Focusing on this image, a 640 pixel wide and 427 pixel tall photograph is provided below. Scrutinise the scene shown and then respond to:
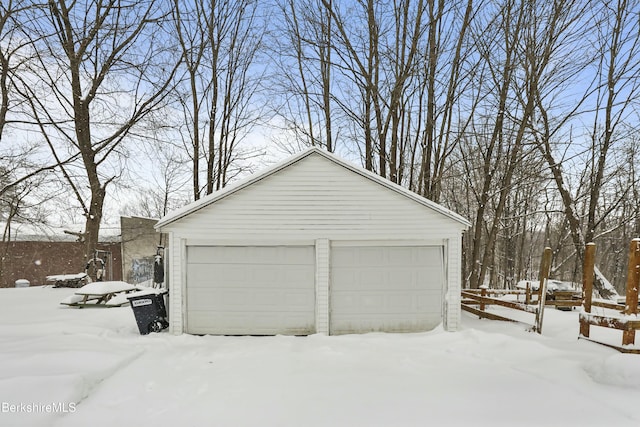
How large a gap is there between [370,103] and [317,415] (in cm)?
1431

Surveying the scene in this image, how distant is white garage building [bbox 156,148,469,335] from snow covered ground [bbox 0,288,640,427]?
484 mm

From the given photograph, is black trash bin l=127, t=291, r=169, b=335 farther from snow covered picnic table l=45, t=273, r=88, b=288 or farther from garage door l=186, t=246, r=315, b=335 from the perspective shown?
snow covered picnic table l=45, t=273, r=88, b=288

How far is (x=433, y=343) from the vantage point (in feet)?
24.2

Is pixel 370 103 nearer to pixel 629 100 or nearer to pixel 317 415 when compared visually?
pixel 629 100

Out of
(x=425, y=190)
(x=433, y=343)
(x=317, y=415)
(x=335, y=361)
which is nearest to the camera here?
(x=317, y=415)

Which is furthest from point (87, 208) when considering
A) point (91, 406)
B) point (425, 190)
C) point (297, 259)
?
point (425, 190)

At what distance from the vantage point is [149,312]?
8156 millimetres

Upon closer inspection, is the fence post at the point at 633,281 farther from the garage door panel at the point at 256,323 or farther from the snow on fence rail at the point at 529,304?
the garage door panel at the point at 256,323

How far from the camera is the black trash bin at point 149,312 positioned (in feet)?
26.2

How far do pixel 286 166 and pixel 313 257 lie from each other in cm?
217

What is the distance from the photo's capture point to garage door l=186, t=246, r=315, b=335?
26.8 feet

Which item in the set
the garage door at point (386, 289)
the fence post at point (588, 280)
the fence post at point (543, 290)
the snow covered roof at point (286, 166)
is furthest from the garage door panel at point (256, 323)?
the fence post at point (588, 280)

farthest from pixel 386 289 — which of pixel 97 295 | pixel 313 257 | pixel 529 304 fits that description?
pixel 97 295

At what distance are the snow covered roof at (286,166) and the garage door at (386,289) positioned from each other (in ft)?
3.09
